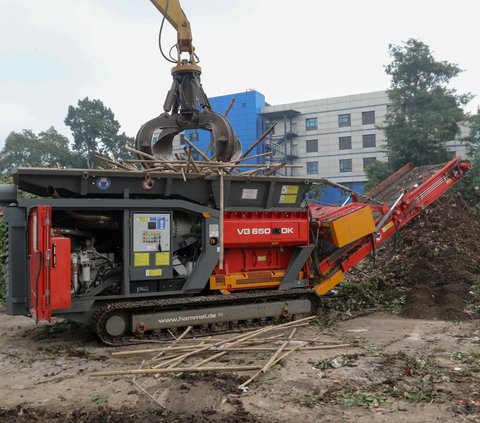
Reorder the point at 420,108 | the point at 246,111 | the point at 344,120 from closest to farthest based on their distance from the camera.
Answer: the point at 420,108 → the point at 344,120 → the point at 246,111

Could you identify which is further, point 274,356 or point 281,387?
point 274,356

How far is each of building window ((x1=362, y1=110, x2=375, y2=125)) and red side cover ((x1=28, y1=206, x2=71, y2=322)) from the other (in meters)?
35.6

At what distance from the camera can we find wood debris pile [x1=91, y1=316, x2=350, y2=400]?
5293 mm

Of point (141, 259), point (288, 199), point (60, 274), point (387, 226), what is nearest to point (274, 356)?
point (141, 259)

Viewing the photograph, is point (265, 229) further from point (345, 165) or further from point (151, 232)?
point (345, 165)

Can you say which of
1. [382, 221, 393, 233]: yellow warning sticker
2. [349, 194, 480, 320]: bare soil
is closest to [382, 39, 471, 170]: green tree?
[349, 194, 480, 320]: bare soil

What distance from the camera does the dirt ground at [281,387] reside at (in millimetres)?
4293

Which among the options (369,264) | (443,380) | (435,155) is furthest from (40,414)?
(435,155)

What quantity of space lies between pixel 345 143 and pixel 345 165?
1.72 m

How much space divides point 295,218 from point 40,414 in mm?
4889

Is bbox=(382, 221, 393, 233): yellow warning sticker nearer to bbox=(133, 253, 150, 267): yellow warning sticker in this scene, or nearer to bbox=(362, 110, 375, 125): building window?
bbox=(133, 253, 150, 267): yellow warning sticker

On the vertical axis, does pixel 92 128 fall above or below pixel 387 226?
above

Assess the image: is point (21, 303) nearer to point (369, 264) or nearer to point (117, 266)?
point (117, 266)

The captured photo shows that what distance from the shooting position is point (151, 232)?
710 centimetres
